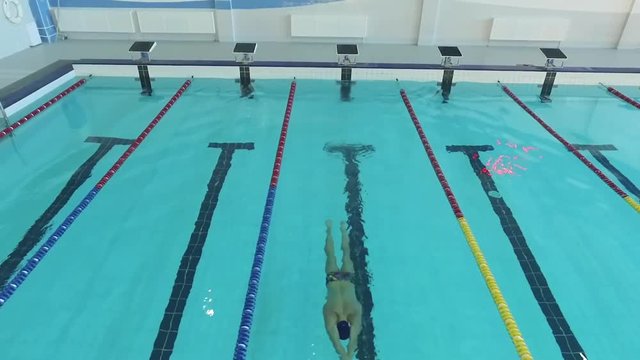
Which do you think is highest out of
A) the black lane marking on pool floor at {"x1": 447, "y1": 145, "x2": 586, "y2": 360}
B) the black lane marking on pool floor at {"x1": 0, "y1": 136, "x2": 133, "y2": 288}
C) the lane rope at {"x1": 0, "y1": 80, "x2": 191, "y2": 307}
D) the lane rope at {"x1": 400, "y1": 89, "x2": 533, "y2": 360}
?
the lane rope at {"x1": 0, "y1": 80, "x2": 191, "y2": 307}

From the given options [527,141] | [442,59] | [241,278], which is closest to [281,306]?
[241,278]

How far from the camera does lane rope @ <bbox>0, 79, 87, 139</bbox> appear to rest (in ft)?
16.0

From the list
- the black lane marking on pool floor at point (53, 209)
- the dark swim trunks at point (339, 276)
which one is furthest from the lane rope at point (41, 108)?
the dark swim trunks at point (339, 276)

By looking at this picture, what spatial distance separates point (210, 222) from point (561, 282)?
275 cm

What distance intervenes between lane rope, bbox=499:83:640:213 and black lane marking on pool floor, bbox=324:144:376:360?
213 centimetres

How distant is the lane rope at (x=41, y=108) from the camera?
192 inches

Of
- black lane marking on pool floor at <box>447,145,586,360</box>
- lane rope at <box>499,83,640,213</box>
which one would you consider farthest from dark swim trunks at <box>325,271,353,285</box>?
lane rope at <box>499,83,640,213</box>

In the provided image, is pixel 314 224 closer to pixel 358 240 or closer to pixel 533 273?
pixel 358 240

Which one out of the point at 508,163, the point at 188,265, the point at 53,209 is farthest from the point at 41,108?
the point at 508,163

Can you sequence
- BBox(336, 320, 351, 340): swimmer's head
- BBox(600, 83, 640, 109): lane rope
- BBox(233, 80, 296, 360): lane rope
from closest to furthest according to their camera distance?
BBox(233, 80, 296, 360): lane rope → BBox(336, 320, 351, 340): swimmer's head → BBox(600, 83, 640, 109): lane rope

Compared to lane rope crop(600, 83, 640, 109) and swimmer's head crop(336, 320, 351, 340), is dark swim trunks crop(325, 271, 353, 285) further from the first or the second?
lane rope crop(600, 83, 640, 109)

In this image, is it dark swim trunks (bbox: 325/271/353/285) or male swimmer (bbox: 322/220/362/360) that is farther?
dark swim trunks (bbox: 325/271/353/285)

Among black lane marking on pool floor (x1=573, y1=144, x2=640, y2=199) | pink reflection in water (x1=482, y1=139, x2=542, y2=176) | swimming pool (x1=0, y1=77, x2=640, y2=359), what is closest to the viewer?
swimming pool (x1=0, y1=77, x2=640, y2=359)

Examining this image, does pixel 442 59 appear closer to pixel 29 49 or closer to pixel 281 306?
pixel 281 306
